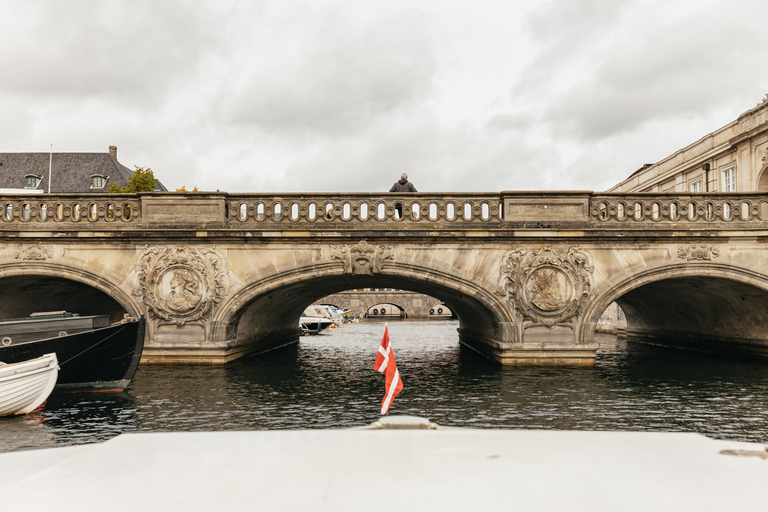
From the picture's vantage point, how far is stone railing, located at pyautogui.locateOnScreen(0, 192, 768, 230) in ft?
53.4

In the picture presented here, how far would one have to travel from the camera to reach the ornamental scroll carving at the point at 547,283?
16047 mm

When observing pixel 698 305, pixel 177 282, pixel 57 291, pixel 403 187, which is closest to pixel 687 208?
pixel 698 305

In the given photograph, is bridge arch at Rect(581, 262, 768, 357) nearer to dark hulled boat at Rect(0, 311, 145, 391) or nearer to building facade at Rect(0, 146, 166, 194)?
dark hulled boat at Rect(0, 311, 145, 391)

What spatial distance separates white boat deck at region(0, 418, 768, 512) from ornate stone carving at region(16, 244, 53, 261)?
54.1 feet

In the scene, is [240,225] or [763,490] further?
[240,225]

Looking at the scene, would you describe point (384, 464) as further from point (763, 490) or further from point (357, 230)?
point (357, 230)

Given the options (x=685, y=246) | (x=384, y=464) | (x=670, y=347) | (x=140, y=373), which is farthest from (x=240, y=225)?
(x=670, y=347)

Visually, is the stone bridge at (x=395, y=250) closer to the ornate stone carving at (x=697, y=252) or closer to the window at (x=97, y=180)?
the ornate stone carving at (x=697, y=252)

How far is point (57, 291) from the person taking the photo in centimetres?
2006

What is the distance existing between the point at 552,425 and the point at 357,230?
8.48m

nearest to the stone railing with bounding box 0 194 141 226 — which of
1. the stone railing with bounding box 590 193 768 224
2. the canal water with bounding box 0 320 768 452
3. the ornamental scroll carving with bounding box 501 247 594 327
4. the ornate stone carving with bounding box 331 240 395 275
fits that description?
the canal water with bounding box 0 320 768 452

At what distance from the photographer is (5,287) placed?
713 inches

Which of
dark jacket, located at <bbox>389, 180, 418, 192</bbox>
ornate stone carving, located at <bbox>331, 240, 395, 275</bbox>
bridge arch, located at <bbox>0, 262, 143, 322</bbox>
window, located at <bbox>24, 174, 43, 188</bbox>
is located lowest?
bridge arch, located at <bbox>0, 262, 143, 322</bbox>

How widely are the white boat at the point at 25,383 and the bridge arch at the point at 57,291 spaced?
537 centimetres
